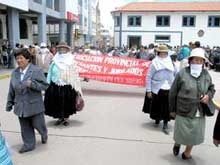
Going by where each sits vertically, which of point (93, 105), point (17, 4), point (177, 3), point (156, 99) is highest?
point (177, 3)

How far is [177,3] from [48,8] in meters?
32.4

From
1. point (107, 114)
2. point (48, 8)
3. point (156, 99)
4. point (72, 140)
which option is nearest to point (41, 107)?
point (72, 140)

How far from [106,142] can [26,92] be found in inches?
68.0

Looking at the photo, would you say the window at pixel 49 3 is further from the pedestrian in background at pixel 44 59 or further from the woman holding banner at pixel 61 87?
the woman holding banner at pixel 61 87

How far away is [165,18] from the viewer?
1951 inches

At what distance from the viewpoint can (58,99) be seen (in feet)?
22.6

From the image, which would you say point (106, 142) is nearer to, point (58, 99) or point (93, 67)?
point (58, 99)

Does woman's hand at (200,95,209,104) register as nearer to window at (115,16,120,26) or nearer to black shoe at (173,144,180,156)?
black shoe at (173,144,180,156)

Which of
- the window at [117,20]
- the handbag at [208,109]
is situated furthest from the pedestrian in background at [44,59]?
the window at [117,20]

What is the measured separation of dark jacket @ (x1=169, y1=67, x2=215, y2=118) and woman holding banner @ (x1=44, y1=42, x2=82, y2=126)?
8.94 feet

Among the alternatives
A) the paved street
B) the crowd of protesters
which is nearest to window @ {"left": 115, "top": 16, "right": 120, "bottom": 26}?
the paved street

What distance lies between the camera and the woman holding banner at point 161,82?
6.78 meters

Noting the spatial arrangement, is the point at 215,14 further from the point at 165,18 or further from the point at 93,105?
the point at 93,105

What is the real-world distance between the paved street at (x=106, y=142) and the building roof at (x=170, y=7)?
139ft
